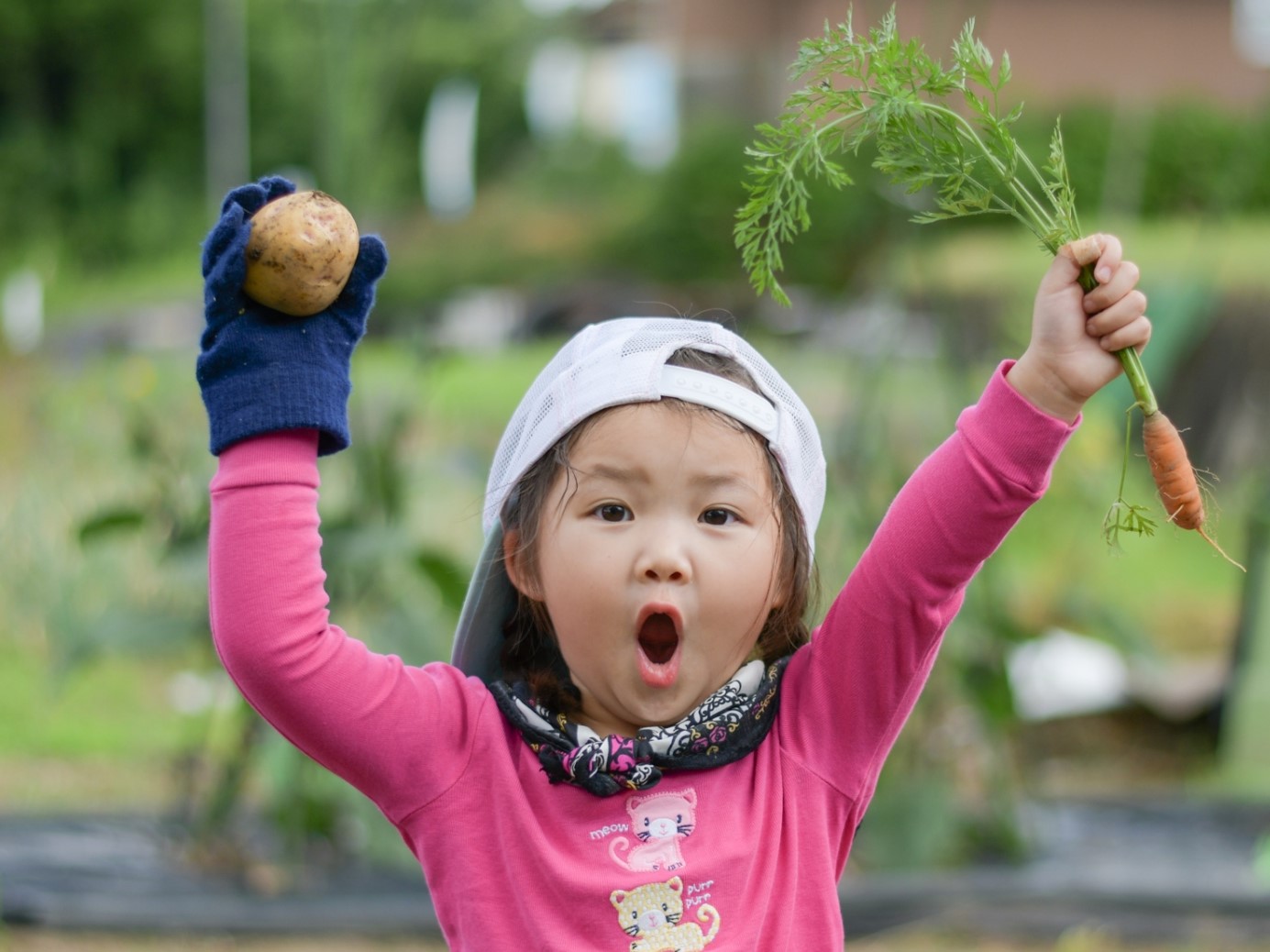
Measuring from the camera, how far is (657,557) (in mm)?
1191

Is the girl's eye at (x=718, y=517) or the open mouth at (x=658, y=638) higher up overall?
the girl's eye at (x=718, y=517)

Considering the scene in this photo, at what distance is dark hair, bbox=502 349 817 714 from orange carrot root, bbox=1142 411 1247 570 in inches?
11.9

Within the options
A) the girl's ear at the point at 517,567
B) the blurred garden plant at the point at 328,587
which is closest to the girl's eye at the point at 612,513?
the girl's ear at the point at 517,567

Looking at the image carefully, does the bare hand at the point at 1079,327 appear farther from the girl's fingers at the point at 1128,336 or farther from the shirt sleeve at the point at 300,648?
the shirt sleeve at the point at 300,648

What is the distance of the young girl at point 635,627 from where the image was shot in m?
1.18

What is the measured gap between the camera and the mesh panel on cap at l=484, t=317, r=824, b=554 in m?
1.26

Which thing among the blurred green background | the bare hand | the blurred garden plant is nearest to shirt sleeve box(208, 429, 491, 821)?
the bare hand

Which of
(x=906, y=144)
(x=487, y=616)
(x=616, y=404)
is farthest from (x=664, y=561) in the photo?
(x=906, y=144)

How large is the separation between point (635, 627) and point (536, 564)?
0.14m

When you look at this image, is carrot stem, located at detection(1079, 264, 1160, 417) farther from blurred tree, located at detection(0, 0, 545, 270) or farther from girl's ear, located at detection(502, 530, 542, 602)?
blurred tree, located at detection(0, 0, 545, 270)

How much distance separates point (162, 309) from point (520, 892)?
12523 millimetres

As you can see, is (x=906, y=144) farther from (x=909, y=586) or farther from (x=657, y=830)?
(x=657, y=830)

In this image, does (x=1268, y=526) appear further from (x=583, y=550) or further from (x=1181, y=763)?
(x=583, y=550)

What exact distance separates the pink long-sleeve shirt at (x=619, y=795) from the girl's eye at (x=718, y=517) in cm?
11
